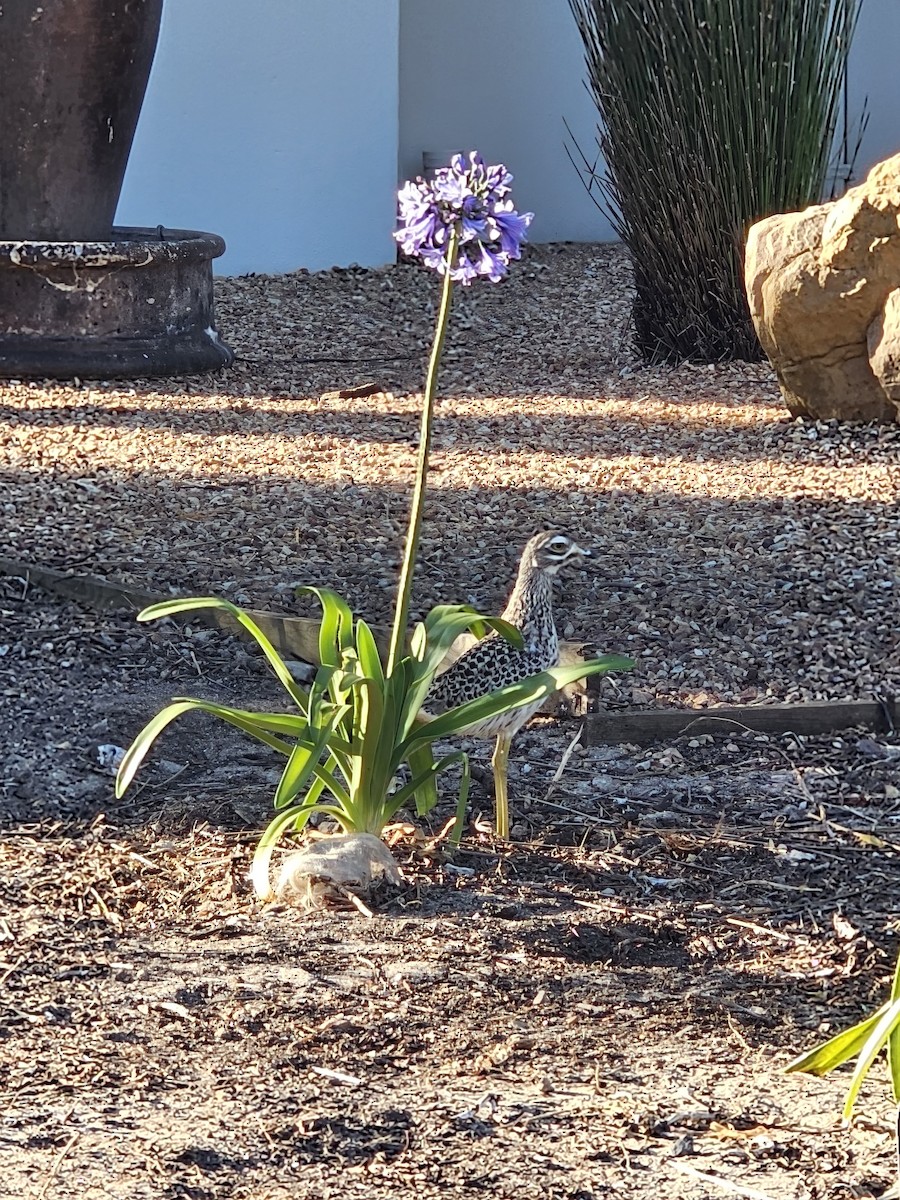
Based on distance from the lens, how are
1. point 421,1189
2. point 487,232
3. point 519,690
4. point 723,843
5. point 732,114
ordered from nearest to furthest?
point 421,1189 < point 487,232 < point 519,690 < point 723,843 < point 732,114

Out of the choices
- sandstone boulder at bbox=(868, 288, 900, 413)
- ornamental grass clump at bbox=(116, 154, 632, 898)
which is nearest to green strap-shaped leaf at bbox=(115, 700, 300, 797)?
ornamental grass clump at bbox=(116, 154, 632, 898)

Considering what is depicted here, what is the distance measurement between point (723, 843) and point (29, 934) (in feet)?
4.80

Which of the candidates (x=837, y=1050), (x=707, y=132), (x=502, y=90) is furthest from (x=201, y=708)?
(x=502, y=90)

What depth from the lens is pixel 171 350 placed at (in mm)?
7727

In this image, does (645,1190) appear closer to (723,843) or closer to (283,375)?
(723,843)

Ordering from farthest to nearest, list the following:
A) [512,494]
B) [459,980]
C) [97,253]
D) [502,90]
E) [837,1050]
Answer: [502,90] < [97,253] < [512,494] < [459,980] < [837,1050]

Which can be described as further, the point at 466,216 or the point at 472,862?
the point at 472,862

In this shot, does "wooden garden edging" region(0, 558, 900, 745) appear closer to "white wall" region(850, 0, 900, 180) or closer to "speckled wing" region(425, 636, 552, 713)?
"speckled wing" region(425, 636, 552, 713)

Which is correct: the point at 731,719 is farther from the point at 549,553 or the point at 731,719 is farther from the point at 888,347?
the point at 888,347

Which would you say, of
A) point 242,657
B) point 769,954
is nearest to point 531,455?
point 242,657

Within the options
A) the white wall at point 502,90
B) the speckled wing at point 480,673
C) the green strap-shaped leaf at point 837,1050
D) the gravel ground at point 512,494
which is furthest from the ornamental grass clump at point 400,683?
the white wall at point 502,90

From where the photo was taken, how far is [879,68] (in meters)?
11.6

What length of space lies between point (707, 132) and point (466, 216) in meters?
4.90

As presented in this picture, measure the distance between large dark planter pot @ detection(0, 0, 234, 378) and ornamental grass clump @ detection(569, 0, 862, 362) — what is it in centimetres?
209
